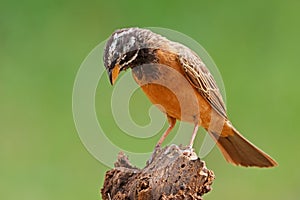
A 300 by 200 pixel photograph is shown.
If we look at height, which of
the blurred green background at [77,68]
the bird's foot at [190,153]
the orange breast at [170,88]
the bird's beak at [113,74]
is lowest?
the bird's foot at [190,153]

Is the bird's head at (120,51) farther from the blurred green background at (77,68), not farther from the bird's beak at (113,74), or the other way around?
the blurred green background at (77,68)

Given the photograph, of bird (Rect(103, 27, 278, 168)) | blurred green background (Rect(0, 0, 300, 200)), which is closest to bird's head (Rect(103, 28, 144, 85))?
bird (Rect(103, 27, 278, 168))

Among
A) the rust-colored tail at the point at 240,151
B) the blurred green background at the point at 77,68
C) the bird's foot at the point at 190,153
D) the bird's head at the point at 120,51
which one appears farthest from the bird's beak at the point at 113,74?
the blurred green background at the point at 77,68

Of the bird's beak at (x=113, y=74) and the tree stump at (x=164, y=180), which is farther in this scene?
the bird's beak at (x=113, y=74)

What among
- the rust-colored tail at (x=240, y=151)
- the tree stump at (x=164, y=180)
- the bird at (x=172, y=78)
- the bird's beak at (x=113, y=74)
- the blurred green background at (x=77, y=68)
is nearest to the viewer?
the tree stump at (x=164, y=180)

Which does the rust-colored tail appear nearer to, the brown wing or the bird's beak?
the brown wing

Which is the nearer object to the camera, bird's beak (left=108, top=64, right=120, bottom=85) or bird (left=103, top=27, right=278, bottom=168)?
bird's beak (left=108, top=64, right=120, bottom=85)
